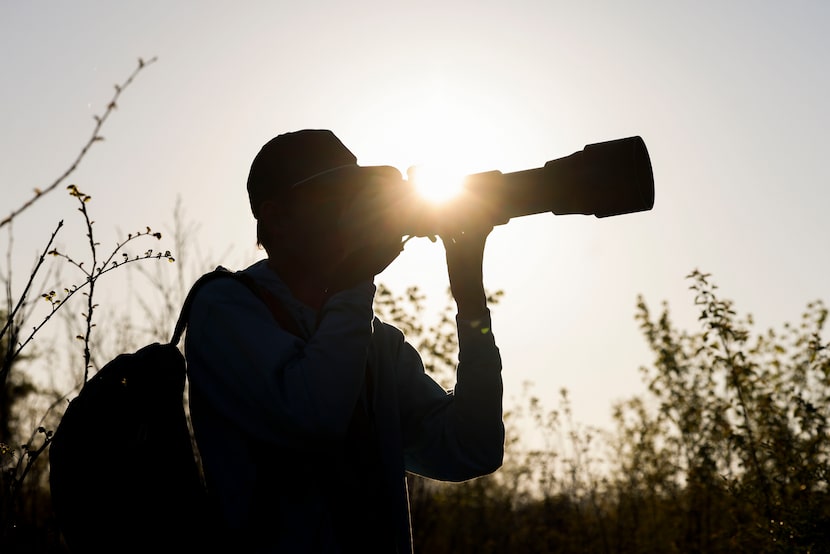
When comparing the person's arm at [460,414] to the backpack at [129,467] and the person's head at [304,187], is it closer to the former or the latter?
the person's head at [304,187]

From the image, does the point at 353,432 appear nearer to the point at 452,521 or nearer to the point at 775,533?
the point at 775,533

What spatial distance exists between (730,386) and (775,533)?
3.35 ft

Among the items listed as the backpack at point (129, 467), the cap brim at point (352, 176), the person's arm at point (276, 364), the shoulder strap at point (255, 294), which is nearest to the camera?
the backpack at point (129, 467)

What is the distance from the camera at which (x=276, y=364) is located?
4.85 ft

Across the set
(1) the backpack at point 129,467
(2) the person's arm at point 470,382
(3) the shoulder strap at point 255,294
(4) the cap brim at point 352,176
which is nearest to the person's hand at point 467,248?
(2) the person's arm at point 470,382

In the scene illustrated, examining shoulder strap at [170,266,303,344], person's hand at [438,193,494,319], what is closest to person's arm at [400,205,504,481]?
person's hand at [438,193,494,319]

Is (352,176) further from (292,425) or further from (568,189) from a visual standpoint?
(292,425)

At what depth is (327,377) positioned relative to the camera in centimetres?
146

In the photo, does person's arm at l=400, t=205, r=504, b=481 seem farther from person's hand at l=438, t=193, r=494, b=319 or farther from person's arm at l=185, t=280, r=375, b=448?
person's arm at l=185, t=280, r=375, b=448

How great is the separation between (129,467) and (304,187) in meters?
0.72

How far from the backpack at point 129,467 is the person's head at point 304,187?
453 mm

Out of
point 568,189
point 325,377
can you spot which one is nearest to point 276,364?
point 325,377

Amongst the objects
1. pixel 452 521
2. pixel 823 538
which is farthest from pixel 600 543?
pixel 823 538

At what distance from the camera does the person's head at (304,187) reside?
1.71 m
